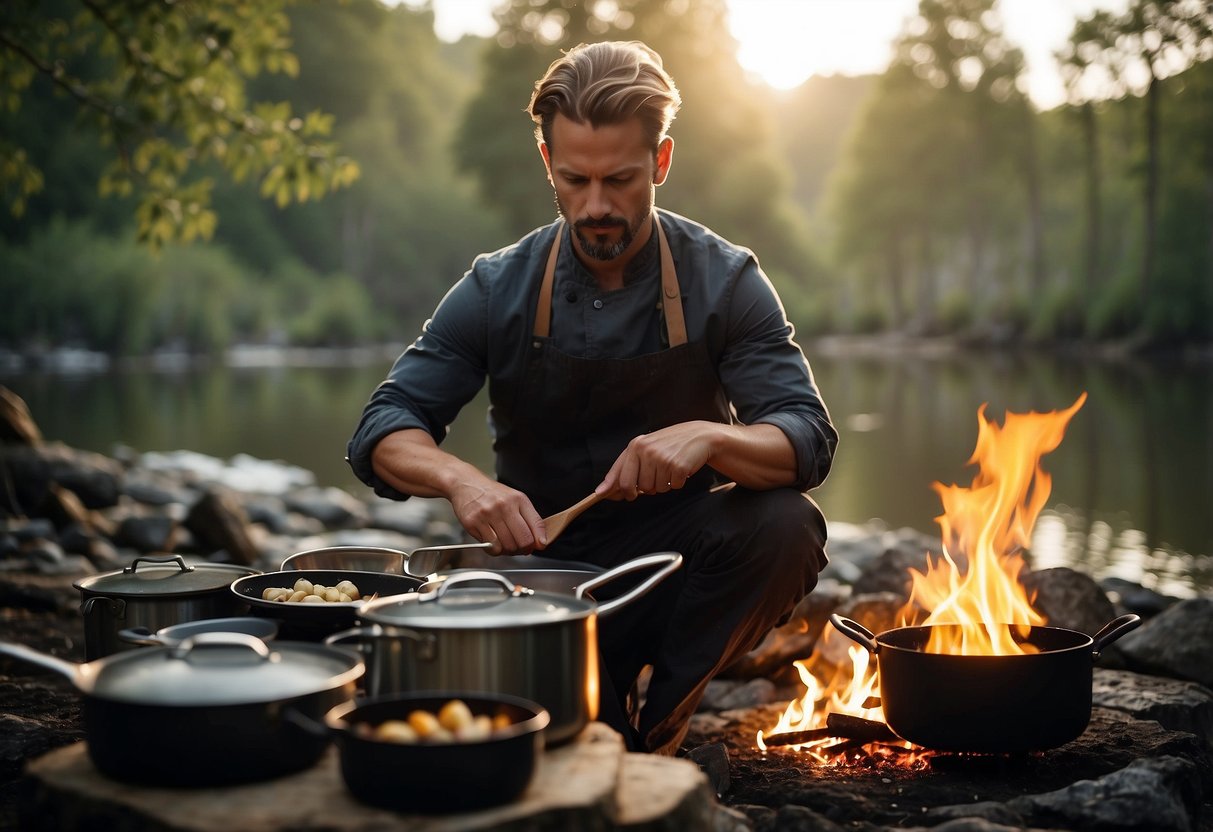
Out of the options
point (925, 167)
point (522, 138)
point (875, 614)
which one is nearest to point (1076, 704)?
point (875, 614)

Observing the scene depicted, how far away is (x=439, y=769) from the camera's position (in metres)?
1.67

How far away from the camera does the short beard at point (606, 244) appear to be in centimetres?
305

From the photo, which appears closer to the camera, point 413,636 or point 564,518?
point 413,636

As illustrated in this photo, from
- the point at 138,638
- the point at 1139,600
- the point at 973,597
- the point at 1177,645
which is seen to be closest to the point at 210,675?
the point at 138,638

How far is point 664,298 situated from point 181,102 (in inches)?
173

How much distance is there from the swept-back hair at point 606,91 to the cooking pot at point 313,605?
1.20 metres

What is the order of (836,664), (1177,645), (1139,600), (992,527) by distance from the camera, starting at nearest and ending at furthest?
(992,527), (1177,645), (836,664), (1139,600)

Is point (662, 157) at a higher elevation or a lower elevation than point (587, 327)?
higher

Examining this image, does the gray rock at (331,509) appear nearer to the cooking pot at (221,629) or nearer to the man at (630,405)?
the man at (630,405)

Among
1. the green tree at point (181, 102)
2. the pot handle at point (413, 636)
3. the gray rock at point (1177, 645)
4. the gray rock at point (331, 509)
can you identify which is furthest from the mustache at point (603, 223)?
the gray rock at point (331, 509)

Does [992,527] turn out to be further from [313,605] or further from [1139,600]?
[1139,600]

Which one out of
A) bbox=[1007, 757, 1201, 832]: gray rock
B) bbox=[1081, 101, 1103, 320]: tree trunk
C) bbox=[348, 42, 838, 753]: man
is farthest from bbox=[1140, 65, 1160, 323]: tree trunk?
bbox=[1007, 757, 1201, 832]: gray rock

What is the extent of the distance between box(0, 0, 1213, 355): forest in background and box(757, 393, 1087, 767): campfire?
558 inches

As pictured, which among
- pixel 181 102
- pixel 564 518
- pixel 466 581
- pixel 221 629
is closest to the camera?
pixel 466 581
